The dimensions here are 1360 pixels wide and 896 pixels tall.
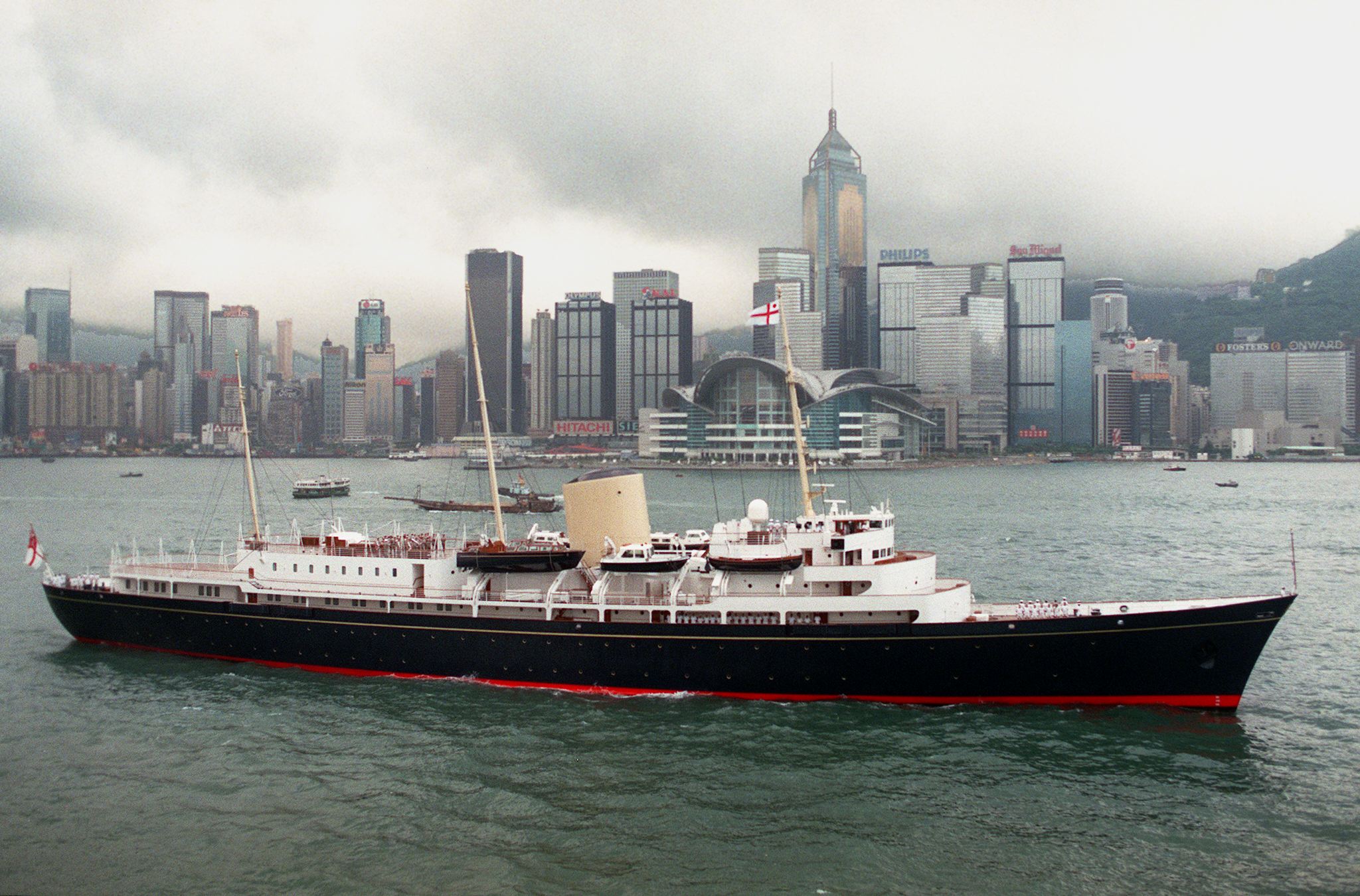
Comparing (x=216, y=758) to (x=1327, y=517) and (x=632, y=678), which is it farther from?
(x=1327, y=517)

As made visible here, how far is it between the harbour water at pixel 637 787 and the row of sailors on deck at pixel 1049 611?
85.8 inches

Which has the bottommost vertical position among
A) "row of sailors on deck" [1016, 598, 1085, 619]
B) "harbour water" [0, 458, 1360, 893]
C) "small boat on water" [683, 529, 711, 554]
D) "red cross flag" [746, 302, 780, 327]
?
"harbour water" [0, 458, 1360, 893]

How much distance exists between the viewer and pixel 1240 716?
2241 cm

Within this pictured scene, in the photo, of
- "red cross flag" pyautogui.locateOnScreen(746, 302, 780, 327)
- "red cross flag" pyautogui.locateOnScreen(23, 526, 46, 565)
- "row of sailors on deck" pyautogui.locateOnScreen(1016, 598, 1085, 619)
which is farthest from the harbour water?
"red cross flag" pyautogui.locateOnScreen(746, 302, 780, 327)

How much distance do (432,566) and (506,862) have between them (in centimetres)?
1091

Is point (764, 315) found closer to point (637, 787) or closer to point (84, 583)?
point (637, 787)

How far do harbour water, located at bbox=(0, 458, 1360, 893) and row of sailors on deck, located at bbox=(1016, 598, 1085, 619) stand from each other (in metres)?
2.18

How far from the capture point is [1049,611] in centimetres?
2266

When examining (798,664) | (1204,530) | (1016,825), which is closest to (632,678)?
(798,664)

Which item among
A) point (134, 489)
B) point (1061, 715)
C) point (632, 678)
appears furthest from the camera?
point (134, 489)

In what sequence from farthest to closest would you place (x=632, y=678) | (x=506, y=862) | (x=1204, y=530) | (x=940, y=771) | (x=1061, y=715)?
1. (x=1204, y=530)
2. (x=632, y=678)
3. (x=1061, y=715)
4. (x=940, y=771)
5. (x=506, y=862)

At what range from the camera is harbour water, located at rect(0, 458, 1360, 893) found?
15.5 m

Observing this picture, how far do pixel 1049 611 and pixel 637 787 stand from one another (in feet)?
34.6

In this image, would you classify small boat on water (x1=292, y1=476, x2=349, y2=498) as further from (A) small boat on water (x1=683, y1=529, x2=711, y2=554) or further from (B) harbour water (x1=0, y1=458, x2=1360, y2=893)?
(A) small boat on water (x1=683, y1=529, x2=711, y2=554)
